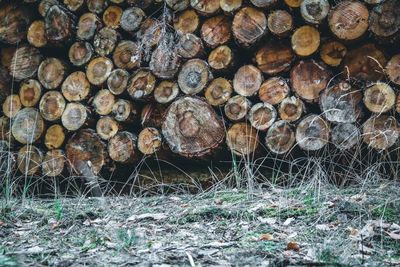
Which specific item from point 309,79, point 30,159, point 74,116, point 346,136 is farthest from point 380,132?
point 30,159

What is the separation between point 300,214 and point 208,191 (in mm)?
965

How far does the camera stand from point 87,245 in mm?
2184

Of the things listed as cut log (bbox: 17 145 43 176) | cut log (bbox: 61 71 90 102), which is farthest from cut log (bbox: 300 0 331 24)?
cut log (bbox: 17 145 43 176)

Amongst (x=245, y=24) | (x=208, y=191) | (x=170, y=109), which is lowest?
(x=208, y=191)

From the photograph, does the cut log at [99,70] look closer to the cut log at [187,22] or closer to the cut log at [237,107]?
the cut log at [187,22]

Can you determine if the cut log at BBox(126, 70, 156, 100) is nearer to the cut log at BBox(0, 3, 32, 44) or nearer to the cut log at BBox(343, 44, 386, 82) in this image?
the cut log at BBox(0, 3, 32, 44)

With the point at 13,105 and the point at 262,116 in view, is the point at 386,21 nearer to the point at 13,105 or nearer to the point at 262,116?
the point at 262,116

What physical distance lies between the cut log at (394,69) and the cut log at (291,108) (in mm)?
600

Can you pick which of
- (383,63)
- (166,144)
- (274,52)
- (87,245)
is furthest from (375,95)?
(87,245)

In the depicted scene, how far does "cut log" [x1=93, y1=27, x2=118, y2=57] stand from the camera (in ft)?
12.0

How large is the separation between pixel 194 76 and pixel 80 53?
0.98 metres

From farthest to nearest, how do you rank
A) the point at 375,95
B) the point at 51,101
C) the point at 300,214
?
the point at 51,101, the point at 375,95, the point at 300,214

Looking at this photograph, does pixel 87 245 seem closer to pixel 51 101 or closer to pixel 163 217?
pixel 163 217

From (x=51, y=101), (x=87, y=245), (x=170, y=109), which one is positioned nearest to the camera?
(x=87, y=245)
